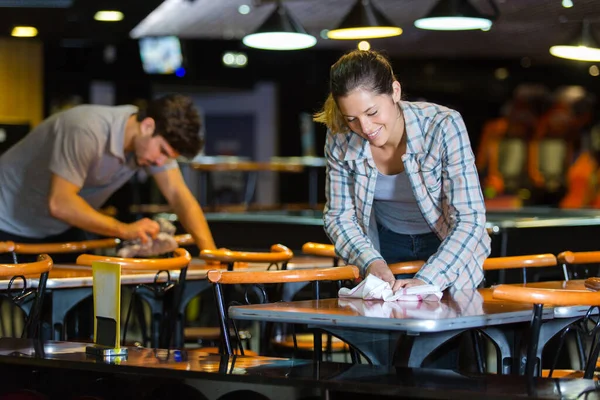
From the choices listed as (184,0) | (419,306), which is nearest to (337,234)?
(419,306)

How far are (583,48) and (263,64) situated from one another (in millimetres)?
7222

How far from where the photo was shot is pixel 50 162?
4.33 metres

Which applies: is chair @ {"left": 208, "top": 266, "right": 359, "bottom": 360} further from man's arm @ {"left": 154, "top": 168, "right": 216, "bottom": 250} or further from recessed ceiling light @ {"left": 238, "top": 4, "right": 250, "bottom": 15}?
recessed ceiling light @ {"left": 238, "top": 4, "right": 250, "bottom": 15}

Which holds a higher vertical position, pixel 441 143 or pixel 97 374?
pixel 441 143

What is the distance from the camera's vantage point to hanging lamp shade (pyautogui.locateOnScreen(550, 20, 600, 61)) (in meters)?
5.78

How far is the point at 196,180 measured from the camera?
13867 mm

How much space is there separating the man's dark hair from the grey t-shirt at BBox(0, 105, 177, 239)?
249mm

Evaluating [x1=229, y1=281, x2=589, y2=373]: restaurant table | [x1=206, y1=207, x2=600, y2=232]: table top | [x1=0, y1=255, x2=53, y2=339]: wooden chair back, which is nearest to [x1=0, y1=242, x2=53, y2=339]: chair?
[x1=0, y1=255, x2=53, y2=339]: wooden chair back

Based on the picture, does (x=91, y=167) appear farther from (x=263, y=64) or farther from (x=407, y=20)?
(x=263, y=64)

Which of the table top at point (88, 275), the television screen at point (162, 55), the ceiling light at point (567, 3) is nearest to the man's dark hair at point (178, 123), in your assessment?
the table top at point (88, 275)

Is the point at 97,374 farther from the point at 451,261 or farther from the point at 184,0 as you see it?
the point at 184,0

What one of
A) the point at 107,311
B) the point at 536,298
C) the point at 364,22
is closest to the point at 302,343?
the point at 107,311

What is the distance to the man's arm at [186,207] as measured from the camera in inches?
183

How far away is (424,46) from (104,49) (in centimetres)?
363
